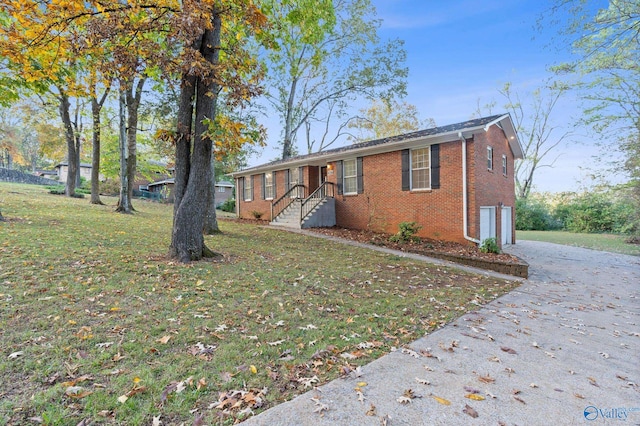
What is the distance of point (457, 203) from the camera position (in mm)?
10477

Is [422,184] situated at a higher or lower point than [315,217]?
higher

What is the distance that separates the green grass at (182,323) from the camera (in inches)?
93.0

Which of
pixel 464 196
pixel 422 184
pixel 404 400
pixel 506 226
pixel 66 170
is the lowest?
pixel 404 400

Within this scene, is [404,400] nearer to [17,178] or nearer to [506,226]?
[506,226]

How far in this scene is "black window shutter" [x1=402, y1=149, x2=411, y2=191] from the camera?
11.7 metres

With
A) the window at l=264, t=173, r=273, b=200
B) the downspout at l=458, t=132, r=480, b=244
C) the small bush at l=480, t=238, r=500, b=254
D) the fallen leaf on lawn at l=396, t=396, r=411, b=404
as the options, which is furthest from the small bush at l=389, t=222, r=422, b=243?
the window at l=264, t=173, r=273, b=200

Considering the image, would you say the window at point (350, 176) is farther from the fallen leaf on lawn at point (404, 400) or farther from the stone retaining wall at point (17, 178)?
the stone retaining wall at point (17, 178)

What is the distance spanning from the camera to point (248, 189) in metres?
20.3

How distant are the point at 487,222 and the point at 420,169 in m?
3.36

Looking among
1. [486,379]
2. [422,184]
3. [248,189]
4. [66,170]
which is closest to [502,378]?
[486,379]

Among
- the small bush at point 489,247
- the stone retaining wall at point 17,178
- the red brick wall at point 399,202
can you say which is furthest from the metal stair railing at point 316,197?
the stone retaining wall at point 17,178

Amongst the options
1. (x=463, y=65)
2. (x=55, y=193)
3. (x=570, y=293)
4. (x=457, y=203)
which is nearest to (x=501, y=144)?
(x=463, y=65)

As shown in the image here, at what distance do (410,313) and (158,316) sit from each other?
3.53 meters

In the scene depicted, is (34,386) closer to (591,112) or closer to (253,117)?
(253,117)
